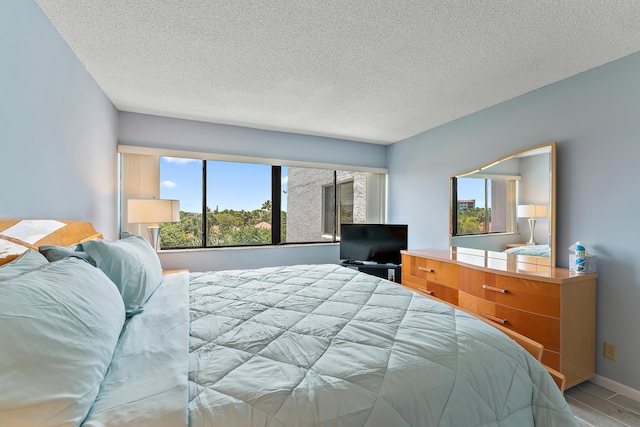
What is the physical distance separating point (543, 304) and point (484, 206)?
4.59 ft

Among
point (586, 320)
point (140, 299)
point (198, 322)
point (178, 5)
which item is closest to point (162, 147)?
point (178, 5)

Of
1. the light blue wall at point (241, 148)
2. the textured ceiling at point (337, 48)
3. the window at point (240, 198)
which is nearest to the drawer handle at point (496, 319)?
the textured ceiling at point (337, 48)

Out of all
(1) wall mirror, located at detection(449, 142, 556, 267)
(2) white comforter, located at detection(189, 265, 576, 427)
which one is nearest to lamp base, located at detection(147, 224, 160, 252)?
(2) white comforter, located at detection(189, 265, 576, 427)

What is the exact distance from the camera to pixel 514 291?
7.66 ft

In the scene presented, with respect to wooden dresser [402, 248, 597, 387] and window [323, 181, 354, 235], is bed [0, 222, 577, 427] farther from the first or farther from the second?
window [323, 181, 354, 235]

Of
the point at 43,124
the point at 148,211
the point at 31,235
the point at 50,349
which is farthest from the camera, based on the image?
the point at 148,211

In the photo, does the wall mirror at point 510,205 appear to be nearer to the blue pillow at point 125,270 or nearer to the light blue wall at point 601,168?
the light blue wall at point 601,168

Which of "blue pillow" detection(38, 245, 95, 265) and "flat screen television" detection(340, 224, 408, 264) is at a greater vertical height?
"blue pillow" detection(38, 245, 95, 265)

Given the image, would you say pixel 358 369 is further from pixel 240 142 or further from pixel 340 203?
pixel 340 203

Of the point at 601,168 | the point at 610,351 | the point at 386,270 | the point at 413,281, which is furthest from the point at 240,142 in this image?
the point at 610,351

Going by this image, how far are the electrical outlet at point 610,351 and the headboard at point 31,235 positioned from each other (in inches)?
148

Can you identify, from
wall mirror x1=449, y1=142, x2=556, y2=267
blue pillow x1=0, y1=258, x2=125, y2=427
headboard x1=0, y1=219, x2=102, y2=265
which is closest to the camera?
blue pillow x1=0, y1=258, x2=125, y2=427

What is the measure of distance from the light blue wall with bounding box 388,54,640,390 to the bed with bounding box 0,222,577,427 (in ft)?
5.38

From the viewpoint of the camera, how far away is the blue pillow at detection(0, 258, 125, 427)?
61cm
